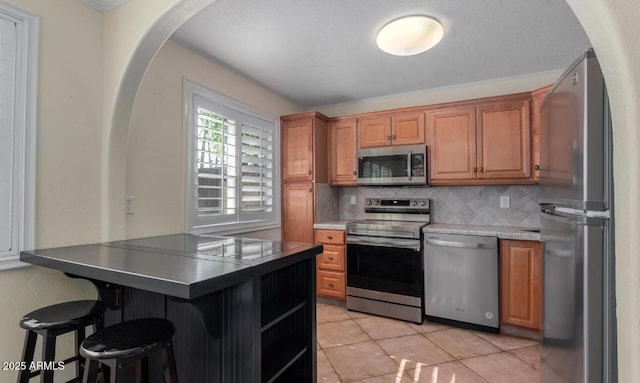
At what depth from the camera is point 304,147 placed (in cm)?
360

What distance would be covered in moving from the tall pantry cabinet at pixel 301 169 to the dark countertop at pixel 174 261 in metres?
1.68

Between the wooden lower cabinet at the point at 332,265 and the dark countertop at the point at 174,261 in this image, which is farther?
the wooden lower cabinet at the point at 332,265

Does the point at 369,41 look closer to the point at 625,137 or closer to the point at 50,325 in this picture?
the point at 625,137

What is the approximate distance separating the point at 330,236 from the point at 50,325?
8.22ft

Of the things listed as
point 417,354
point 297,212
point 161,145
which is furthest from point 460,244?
point 161,145

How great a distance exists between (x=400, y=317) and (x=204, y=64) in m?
3.08

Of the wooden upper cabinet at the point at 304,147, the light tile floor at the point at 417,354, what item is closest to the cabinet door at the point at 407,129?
the wooden upper cabinet at the point at 304,147

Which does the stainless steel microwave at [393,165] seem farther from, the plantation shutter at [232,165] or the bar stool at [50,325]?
the bar stool at [50,325]

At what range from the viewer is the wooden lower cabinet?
3.35 meters

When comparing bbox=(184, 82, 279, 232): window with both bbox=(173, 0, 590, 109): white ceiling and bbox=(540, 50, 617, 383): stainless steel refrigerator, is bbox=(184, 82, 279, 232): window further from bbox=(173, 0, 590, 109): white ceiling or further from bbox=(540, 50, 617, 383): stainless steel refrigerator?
bbox=(540, 50, 617, 383): stainless steel refrigerator

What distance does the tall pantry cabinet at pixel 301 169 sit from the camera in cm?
356

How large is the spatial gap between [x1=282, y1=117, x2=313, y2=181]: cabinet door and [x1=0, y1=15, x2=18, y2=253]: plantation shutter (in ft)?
8.15

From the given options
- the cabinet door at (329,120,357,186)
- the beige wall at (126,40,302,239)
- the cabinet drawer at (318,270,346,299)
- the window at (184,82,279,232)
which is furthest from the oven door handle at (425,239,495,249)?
the beige wall at (126,40,302,239)

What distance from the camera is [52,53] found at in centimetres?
171
